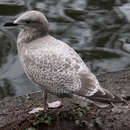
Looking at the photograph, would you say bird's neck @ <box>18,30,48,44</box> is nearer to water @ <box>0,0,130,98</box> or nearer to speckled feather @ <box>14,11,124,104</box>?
speckled feather @ <box>14,11,124,104</box>

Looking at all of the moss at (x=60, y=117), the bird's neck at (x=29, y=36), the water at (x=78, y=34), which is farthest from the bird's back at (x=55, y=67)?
the water at (x=78, y=34)

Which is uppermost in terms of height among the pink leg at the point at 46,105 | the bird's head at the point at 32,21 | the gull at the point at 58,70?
the bird's head at the point at 32,21

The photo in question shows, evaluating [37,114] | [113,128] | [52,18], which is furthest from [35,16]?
[52,18]

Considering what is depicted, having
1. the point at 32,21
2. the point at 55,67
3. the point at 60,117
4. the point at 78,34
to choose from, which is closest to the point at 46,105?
the point at 60,117

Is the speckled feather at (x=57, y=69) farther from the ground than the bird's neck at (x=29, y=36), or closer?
closer

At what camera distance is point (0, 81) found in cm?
642

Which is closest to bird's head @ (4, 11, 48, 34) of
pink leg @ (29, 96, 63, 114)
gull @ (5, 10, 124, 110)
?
gull @ (5, 10, 124, 110)

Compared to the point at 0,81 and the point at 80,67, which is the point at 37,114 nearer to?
the point at 80,67

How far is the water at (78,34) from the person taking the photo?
262 inches

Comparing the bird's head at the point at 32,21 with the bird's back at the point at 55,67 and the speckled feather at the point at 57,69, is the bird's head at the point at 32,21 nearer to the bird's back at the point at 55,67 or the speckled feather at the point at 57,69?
the speckled feather at the point at 57,69

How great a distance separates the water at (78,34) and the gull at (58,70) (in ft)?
6.47

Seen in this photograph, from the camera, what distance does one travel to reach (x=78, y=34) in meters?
7.85

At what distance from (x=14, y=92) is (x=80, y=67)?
2.37m

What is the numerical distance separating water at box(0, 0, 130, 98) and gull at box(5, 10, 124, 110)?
1971mm
